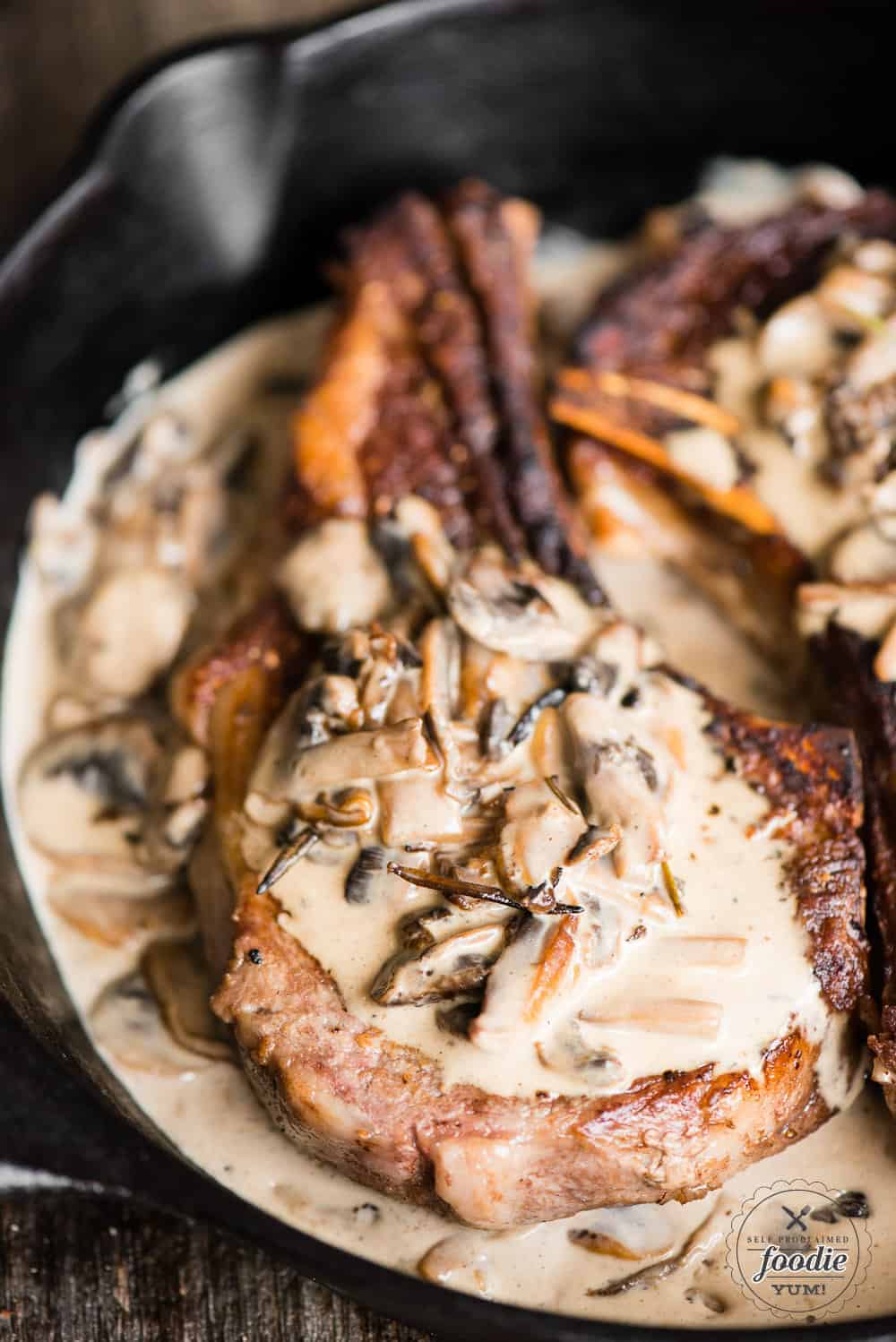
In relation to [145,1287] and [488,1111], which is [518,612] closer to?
[488,1111]

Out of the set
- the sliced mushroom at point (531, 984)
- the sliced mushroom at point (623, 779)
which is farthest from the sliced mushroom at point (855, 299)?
the sliced mushroom at point (531, 984)

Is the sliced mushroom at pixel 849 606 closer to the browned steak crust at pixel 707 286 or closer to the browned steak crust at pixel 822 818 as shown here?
the browned steak crust at pixel 822 818

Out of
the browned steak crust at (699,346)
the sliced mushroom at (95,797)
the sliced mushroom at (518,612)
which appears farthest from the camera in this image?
the browned steak crust at (699,346)

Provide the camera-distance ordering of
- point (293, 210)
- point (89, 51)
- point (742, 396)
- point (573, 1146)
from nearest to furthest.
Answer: point (573, 1146)
point (742, 396)
point (293, 210)
point (89, 51)

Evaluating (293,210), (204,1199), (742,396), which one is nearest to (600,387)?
(742,396)

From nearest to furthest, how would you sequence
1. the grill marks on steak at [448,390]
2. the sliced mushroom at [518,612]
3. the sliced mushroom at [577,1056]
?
the sliced mushroom at [577,1056]
the sliced mushroom at [518,612]
the grill marks on steak at [448,390]

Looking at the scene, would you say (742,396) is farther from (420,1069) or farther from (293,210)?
(420,1069)

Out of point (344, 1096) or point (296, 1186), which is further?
point (296, 1186)
